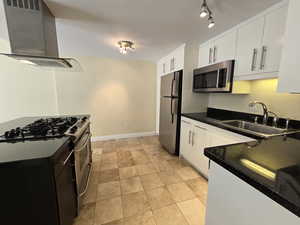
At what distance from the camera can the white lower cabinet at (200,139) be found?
1.72m

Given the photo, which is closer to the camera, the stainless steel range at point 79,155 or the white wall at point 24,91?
the stainless steel range at point 79,155

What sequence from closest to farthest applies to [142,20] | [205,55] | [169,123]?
1. [142,20]
2. [205,55]
3. [169,123]

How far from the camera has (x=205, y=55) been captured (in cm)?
252

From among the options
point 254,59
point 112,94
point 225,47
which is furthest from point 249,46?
point 112,94

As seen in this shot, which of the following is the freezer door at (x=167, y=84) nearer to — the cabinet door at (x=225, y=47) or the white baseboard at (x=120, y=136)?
the cabinet door at (x=225, y=47)

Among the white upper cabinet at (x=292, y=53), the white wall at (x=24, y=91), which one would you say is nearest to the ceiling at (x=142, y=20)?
the white upper cabinet at (x=292, y=53)

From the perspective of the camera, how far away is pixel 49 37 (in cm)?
164

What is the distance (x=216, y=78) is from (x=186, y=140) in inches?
47.5

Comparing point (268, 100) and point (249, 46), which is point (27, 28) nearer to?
point (249, 46)

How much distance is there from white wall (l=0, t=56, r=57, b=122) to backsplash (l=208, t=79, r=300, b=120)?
402cm

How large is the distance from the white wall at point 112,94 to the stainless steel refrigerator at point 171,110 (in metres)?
1.04

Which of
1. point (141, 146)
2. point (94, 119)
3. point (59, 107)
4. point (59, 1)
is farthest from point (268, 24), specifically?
point (59, 107)

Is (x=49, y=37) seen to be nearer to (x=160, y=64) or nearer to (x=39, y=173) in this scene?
(x=39, y=173)

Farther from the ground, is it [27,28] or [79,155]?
[27,28]
